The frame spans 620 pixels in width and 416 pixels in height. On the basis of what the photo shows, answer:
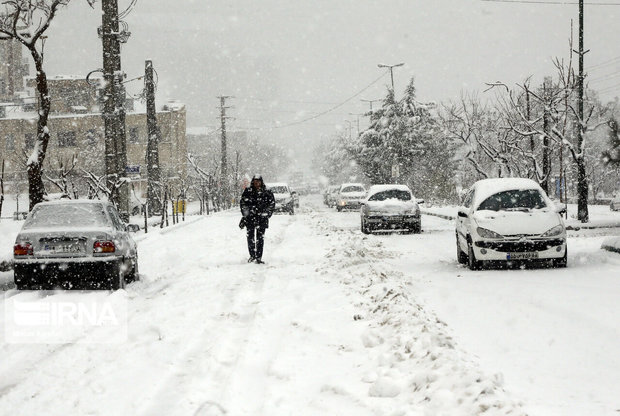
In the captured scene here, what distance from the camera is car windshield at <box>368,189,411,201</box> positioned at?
23500mm

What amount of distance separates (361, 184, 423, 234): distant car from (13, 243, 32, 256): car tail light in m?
14.0

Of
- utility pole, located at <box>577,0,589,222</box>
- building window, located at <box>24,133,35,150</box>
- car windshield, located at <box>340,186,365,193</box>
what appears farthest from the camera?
building window, located at <box>24,133,35,150</box>

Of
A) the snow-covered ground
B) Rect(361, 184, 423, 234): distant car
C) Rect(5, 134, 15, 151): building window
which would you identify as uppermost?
Rect(5, 134, 15, 151): building window

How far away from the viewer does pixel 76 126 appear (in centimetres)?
7250

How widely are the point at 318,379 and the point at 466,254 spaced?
28.6ft

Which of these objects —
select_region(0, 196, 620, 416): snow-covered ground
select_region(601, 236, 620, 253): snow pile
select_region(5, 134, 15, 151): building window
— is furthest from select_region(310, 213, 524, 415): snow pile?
select_region(5, 134, 15, 151): building window

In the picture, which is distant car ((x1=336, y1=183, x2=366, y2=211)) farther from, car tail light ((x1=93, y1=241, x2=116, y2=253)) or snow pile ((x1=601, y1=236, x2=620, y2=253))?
car tail light ((x1=93, y1=241, x2=116, y2=253))

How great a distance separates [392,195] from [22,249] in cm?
1516

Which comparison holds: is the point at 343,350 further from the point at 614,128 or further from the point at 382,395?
the point at 614,128

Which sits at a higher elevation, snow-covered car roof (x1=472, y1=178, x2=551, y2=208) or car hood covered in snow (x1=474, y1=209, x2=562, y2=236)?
snow-covered car roof (x1=472, y1=178, x2=551, y2=208)

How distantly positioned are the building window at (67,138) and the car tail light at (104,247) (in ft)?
216

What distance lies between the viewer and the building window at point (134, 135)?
7306 cm

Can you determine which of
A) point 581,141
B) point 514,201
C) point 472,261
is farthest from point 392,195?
point 472,261

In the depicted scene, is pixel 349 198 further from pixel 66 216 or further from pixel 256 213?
pixel 66 216
